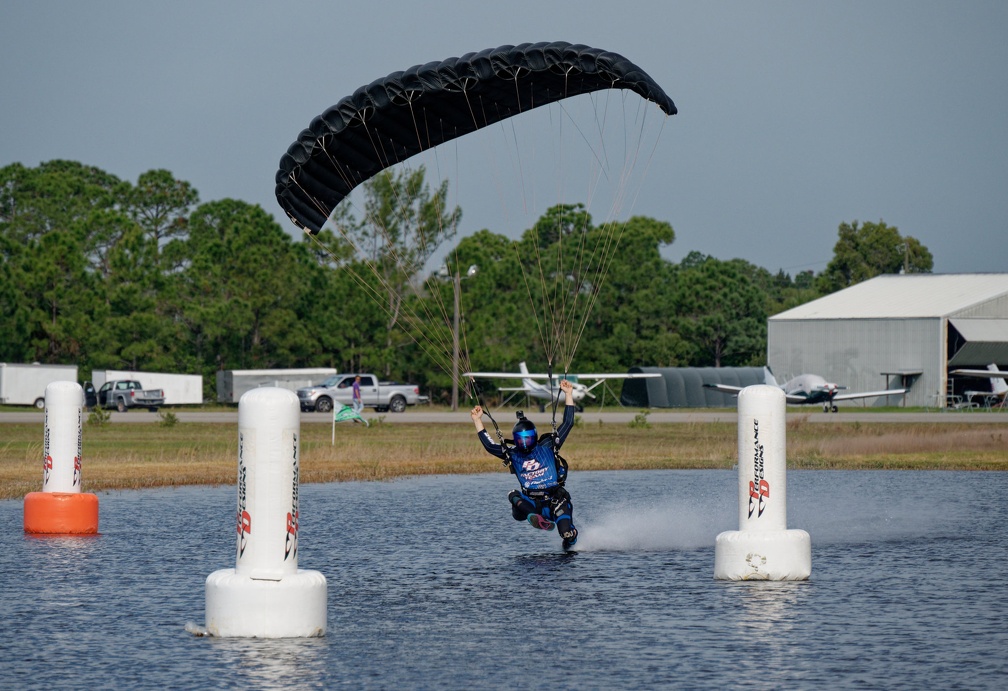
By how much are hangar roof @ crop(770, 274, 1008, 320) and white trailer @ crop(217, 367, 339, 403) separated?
27.8 metres

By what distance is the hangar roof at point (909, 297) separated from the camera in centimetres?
7662

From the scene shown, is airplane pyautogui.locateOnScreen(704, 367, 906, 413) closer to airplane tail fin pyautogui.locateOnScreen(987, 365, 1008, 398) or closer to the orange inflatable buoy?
airplane tail fin pyautogui.locateOnScreen(987, 365, 1008, 398)

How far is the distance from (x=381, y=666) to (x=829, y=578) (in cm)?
633

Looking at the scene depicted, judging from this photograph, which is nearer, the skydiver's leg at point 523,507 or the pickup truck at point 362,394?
the skydiver's leg at point 523,507

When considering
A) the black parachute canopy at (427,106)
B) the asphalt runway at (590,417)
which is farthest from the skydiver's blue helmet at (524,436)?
the asphalt runway at (590,417)

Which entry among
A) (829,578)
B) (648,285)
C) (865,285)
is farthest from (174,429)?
(865,285)

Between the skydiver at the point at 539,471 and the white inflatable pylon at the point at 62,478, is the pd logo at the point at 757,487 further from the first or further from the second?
the white inflatable pylon at the point at 62,478

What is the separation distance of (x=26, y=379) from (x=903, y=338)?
4600 cm

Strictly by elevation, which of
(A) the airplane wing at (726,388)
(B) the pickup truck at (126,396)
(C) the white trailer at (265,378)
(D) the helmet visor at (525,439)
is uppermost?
A: (C) the white trailer at (265,378)

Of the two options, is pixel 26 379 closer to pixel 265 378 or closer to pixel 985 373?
pixel 265 378

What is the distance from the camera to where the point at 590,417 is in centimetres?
6166

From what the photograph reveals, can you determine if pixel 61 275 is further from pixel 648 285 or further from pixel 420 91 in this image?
pixel 420 91

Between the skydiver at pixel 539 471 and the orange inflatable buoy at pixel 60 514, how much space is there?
6.00 meters

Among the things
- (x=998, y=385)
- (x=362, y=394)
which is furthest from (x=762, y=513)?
(x=998, y=385)
